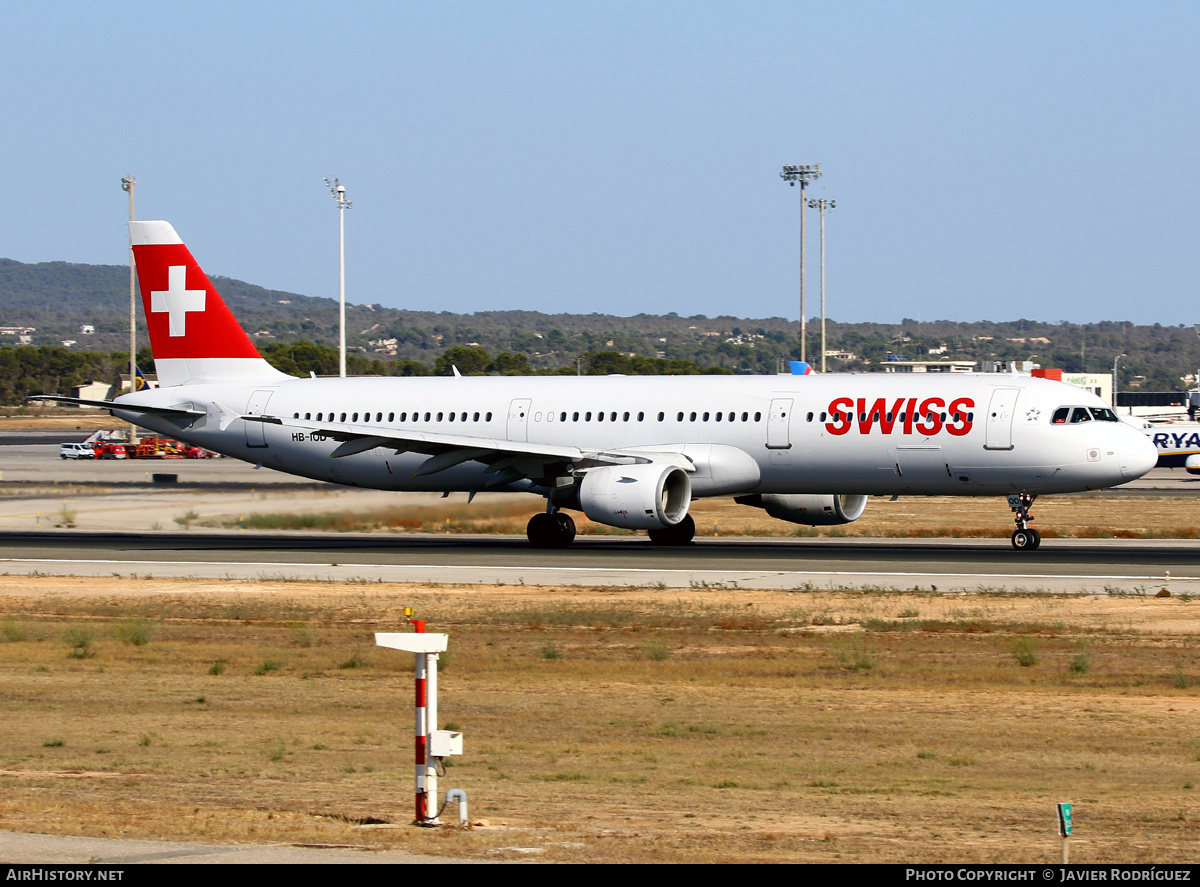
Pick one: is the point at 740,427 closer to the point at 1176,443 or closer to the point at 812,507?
the point at 812,507

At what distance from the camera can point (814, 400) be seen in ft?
120

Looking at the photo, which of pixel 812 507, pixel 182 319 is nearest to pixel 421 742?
pixel 812 507

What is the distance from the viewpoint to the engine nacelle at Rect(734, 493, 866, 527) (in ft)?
129

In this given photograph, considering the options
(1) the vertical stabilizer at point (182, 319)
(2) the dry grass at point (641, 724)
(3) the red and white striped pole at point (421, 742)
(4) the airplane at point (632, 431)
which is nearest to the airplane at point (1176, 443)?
(4) the airplane at point (632, 431)

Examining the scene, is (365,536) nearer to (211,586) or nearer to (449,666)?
(211,586)

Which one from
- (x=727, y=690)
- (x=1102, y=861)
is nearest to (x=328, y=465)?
(x=727, y=690)

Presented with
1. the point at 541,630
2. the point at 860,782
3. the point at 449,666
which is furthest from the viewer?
the point at 541,630

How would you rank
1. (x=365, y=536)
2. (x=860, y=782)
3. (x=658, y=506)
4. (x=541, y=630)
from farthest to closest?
(x=365, y=536), (x=658, y=506), (x=541, y=630), (x=860, y=782)

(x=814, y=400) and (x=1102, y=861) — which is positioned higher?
(x=814, y=400)

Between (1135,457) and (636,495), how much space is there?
11.5 metres

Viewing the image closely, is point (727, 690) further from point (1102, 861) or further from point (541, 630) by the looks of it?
point (1102, 861)

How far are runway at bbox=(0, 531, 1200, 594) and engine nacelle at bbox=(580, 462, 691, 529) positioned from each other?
98cm
